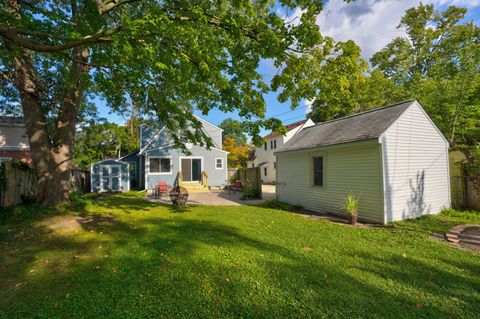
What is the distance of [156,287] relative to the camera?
11.1ft

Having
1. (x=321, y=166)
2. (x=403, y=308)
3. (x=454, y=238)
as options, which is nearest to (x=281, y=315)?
(x=403, y=308)

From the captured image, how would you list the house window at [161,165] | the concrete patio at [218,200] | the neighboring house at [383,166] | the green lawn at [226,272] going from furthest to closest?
the house window at [161,165]
the concrete patio at [218,200]
the neighboring house at [383,166]
the green lawn at [226,272]

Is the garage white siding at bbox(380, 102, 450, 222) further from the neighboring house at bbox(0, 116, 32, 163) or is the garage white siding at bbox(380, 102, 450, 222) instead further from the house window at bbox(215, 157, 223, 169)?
the neighboring house at bbox(0, 116, 32, 163)

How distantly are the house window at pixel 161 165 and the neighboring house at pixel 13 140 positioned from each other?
1040 centimetres

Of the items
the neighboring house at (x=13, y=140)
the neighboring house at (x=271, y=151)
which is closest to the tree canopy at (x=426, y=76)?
the neighboring house at (x=271, y=151)

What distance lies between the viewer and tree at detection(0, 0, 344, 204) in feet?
14.2

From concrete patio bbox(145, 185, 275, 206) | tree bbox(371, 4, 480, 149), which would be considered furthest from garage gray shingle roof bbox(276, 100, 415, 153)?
tree bbox(371, 4, 480, 149)

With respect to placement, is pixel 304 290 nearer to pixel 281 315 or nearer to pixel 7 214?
pixel 281 315

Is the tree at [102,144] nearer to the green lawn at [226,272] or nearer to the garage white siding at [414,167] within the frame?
the green lawn at [226,272]

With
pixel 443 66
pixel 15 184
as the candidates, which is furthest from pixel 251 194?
pixel 443 66

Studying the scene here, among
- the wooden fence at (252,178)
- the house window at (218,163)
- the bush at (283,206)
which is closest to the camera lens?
the bush at (283,206)

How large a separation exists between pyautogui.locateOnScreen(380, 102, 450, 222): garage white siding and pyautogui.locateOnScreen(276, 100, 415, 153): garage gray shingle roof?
0.33m

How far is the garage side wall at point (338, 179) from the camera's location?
8273 millimetres

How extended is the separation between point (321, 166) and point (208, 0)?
26.4 feet
